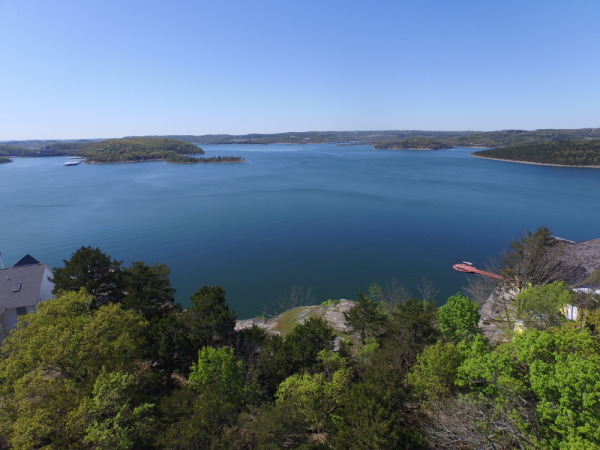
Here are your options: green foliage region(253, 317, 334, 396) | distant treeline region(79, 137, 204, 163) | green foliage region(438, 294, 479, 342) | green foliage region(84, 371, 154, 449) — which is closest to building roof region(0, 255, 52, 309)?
green foliage region(84, 371, 154, 449)

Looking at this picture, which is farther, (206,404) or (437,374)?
(437,374)

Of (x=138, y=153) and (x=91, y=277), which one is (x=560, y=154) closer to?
(x=91, y=277)

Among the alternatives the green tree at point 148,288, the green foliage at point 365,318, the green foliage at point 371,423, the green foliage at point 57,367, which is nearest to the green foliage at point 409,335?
the green foliage at point 365,318

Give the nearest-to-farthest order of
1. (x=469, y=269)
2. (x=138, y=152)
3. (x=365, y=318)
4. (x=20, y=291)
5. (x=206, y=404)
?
1. (x=206, y=404)
2. (x=365, y=318)
3. (x=20, y=291)
4. (x=469, y=269)
5. (x=138, y=152)

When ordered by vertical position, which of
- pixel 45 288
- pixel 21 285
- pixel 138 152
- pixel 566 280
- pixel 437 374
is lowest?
pixel 45 288

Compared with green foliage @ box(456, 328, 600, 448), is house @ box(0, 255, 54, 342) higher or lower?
lower

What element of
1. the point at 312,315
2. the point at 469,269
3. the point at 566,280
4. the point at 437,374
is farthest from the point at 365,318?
the point at 469,269

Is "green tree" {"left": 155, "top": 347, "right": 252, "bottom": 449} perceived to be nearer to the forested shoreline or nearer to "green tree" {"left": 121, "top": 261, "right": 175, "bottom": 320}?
the forested shoreline
